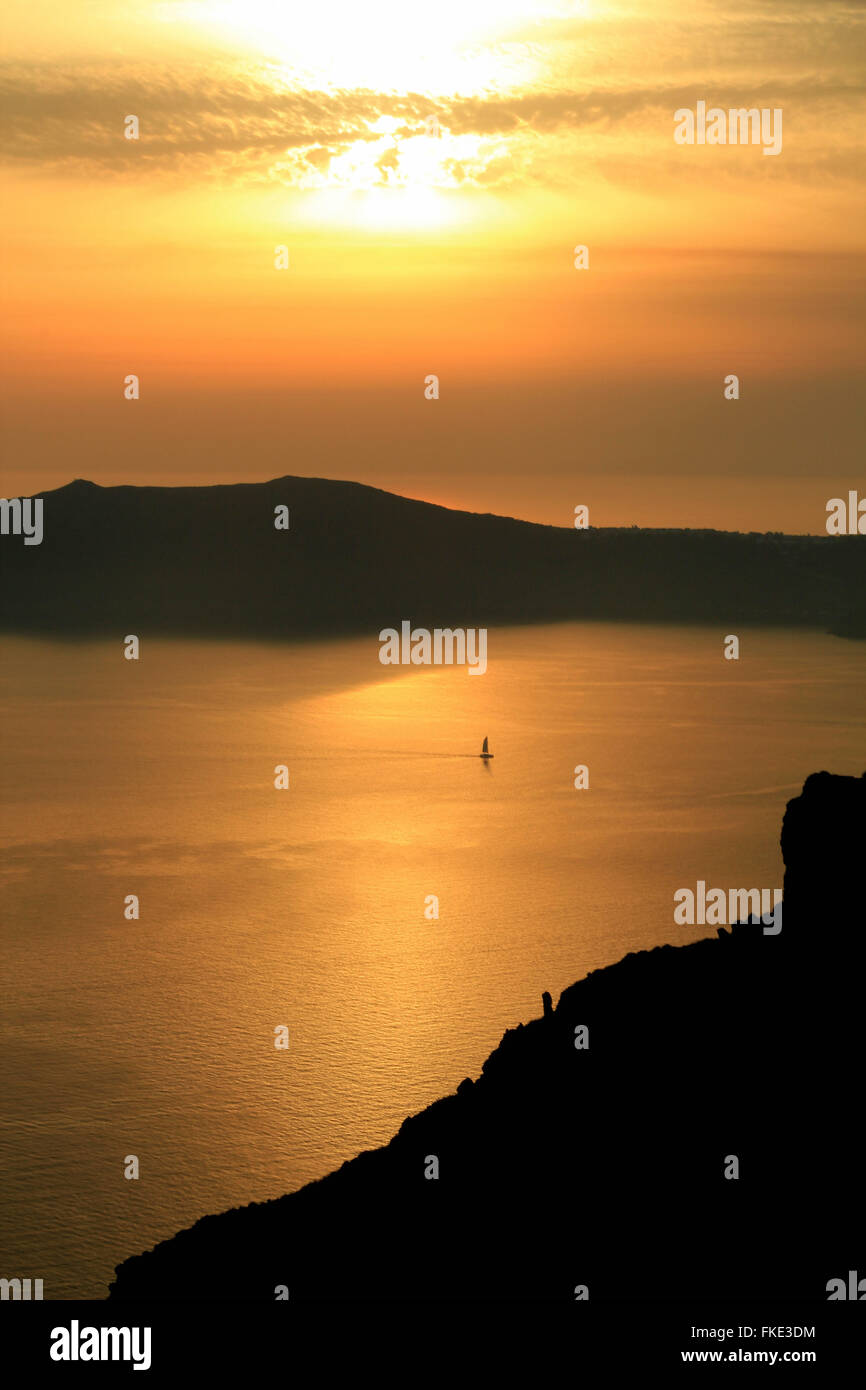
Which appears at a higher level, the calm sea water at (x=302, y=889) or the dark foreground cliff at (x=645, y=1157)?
the calm sea water at (x=302, y=889)

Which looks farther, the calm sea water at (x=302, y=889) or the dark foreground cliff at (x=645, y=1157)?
the calm sea water at (x=302, y=889)

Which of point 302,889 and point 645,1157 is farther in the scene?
point 302,889

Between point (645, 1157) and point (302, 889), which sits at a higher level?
point (302, 889)
